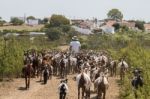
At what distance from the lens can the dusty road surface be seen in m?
26.6

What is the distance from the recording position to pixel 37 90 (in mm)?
28531

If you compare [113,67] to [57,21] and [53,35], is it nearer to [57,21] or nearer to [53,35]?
[53,35]

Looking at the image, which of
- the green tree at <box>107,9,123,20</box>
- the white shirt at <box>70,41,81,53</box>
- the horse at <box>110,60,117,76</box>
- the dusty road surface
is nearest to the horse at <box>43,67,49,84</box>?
the dusty road surface

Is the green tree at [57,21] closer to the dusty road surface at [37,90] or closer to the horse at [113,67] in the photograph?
the horse at [113,67]

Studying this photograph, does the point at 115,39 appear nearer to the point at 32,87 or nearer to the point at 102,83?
the point at 32,87

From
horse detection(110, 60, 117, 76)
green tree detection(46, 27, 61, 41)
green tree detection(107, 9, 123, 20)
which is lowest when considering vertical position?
green tree detection(46, 27, 61, 41)

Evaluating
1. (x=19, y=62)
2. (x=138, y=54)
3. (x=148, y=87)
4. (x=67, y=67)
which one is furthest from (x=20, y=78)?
(x=148, y=87)

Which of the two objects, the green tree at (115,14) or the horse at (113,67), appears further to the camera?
the green tree at (115,14)

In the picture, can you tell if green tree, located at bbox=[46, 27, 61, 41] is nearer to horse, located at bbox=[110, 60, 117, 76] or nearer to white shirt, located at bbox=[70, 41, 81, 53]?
white shirt, located at bbox=[70, 41, 81, 53]

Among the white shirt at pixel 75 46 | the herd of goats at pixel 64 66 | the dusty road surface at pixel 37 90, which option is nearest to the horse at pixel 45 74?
the herd of goats at pixel 64 66

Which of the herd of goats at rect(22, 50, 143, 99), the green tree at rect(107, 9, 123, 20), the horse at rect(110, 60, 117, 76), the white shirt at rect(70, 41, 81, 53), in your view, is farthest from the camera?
the green tree at rect(107, 9, 123, 20)

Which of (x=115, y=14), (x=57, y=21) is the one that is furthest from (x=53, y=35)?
(x=115, y=14)

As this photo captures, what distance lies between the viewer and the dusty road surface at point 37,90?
26625mm

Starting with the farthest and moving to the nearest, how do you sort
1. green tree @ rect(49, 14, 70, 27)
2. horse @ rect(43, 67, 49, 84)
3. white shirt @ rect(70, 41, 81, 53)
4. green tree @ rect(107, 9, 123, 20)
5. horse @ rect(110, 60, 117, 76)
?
green tree @ rect(107, 9, 123, 20), green tree @ rect(49, 14, 70, 27), white shirt @ rect(70, 41, 81, 53), horse @ rect(110, 60, 117, 76), horse @ rect(43, 67, 49, 84)
